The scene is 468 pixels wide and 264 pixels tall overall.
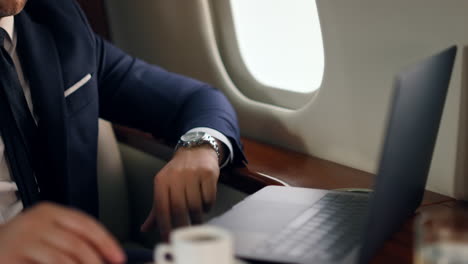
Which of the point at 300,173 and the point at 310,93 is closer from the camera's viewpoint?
the point at 300,173

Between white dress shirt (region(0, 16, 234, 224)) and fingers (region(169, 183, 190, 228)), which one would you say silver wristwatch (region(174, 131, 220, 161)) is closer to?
white dress shirt (region(0, 16, 234, 224))

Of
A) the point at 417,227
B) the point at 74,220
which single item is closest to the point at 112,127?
the point at 74,220

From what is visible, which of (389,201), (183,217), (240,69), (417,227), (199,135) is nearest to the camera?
(417,227)

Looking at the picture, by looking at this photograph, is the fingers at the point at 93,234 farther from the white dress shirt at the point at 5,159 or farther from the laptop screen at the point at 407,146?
the white dress shirt at the point at 5,159

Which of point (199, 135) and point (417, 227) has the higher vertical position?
point (417, 227)

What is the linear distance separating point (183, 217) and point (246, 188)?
0.24 meters

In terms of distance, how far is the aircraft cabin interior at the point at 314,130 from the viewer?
2.63ft

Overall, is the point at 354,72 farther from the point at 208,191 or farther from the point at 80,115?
the point at 80,115

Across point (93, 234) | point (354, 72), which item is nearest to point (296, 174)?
point (354, 72)

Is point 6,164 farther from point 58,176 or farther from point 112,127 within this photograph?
point 112,127

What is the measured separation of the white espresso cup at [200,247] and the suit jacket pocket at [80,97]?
779 mm

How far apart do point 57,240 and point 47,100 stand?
0.65 meters

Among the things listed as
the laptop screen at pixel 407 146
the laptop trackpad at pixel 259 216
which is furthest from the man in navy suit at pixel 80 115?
the laptop screen at pixel 407 146

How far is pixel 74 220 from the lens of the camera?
2.43 ft
